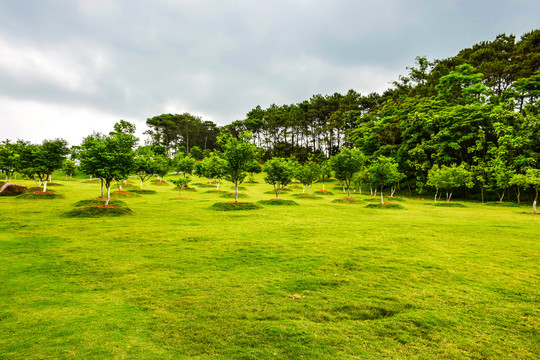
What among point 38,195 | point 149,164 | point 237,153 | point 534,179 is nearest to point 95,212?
point 237,153

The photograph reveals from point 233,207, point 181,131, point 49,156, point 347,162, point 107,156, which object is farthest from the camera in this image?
point 181,131

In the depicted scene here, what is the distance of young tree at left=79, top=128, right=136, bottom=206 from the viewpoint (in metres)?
20.3

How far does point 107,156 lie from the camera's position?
20.0 metres

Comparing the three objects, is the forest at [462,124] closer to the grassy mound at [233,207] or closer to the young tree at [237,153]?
the young tree at [237,153]

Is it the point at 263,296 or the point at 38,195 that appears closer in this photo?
the point at 263,296

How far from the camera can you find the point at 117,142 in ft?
71.6

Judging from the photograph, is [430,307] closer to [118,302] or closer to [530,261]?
[530,261]

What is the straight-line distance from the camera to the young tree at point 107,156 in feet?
66.6

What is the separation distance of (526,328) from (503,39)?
240 ft

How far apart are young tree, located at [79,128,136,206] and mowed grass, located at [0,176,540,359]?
319 inches

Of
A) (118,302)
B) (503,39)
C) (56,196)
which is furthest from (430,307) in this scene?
(503,39)

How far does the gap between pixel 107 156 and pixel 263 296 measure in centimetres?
2023

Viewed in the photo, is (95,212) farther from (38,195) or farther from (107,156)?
(38,195)

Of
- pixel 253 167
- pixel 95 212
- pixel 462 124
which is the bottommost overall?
pixel 95 212
